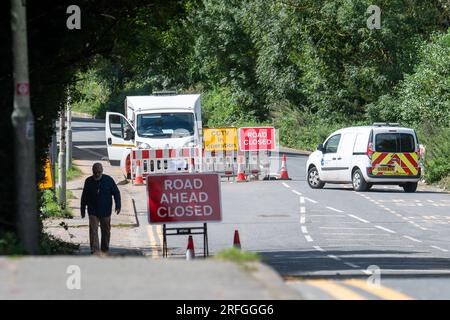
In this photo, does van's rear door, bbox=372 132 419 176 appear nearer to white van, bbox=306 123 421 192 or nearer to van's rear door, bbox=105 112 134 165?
white van, bbox=306 123 421 192

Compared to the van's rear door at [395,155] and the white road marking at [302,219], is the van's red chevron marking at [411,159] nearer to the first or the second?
the van's rear door at [395,155]

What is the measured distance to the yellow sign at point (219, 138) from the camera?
4109cm

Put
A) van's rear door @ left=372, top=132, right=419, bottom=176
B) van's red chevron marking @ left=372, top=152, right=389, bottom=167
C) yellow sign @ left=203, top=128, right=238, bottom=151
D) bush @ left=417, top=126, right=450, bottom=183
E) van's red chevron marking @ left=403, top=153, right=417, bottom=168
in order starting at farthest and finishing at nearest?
yellow sign @ left=203, top=128, right=238, bottom=151 < bush @ left=417, top=126, right=450, bottom=183 < van's red chevron marking @ left=403, top=153, right=417, bottom=168 < van's rear door @ left=372, top=132, right=419, bottom=176 < van's red chevron marking @ left=372, top=152, right=389, bottom=167

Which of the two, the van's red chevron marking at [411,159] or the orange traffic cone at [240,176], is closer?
the van's red chevron marking at [411,159]

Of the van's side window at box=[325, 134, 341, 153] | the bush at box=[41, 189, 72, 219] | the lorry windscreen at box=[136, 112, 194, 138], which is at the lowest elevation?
the bush at box=[41, 189, 72, 219]

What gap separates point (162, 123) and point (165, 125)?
0.14 m

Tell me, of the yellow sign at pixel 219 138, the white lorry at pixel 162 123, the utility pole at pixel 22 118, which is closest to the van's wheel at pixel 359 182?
the white lorry at pixel 162 123

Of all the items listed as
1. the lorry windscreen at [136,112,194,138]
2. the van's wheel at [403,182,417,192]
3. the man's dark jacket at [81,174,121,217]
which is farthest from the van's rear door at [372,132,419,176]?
the man's dark jacket at [81,174,121,217]

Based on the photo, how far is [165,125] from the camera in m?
39.2

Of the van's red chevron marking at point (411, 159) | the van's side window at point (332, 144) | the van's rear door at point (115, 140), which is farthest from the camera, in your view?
the van's rear door at point (115, 140)

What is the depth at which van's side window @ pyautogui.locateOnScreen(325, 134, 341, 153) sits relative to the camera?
35131 mm

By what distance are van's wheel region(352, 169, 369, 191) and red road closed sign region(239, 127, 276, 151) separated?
600 centimetres

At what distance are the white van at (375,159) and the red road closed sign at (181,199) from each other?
53.2 feet
